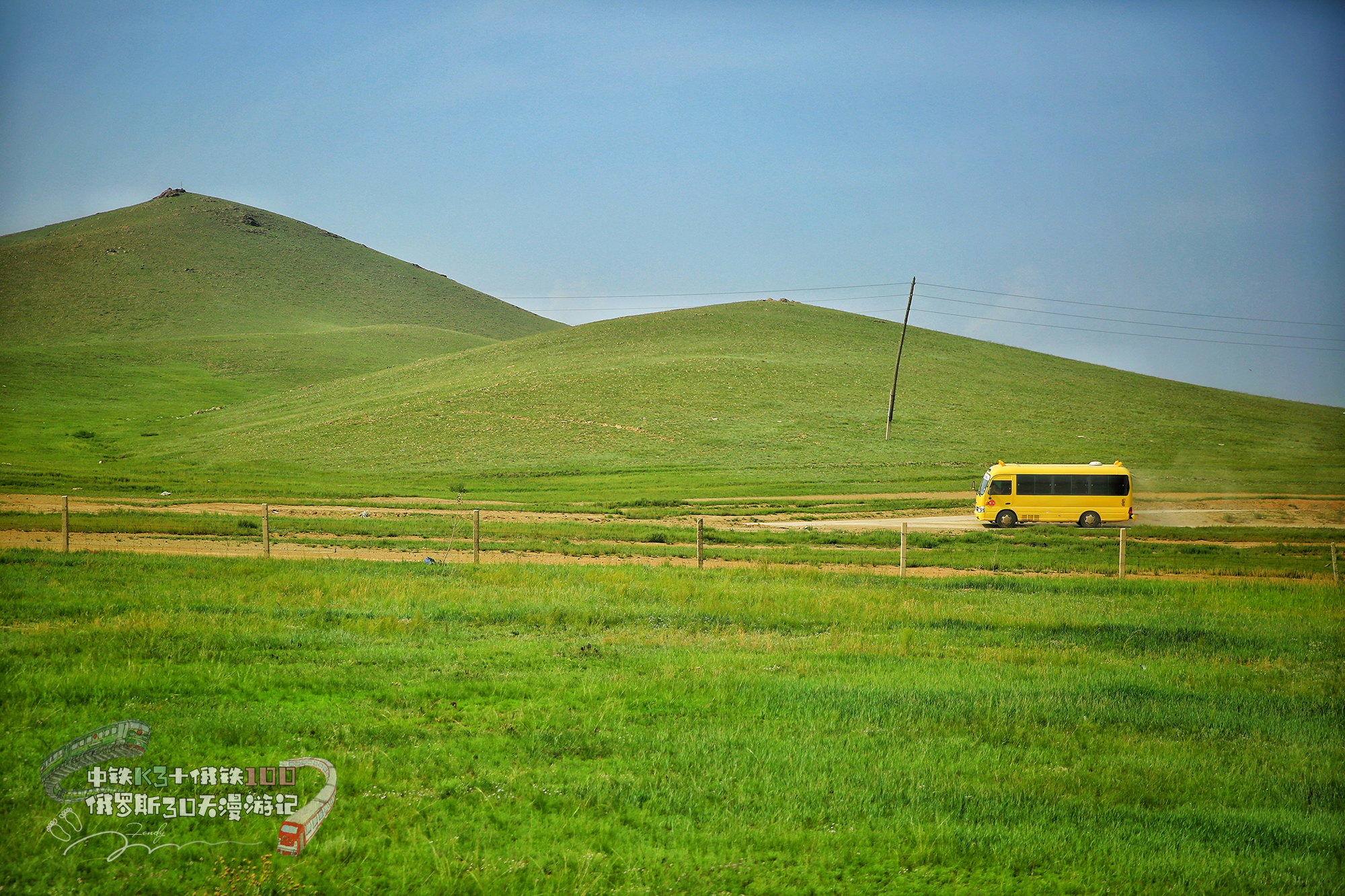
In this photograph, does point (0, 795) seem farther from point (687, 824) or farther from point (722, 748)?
point (722, 748)

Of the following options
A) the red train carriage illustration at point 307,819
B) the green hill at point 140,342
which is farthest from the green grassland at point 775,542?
the green hill at point 140,342

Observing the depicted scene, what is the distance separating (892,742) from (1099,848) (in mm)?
2562

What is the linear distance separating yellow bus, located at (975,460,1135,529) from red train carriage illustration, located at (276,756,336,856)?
124ft

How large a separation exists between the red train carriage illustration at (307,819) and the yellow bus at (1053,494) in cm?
3766

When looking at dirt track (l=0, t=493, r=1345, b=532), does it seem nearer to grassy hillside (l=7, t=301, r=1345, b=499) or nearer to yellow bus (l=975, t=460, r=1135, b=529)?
yellow bus (l=975, t=460, r=1135, b=529)

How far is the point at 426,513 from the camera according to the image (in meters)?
39.2

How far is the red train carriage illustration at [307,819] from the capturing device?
5.31 meters

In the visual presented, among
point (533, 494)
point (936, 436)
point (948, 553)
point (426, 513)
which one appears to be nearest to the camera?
point (948, 553)

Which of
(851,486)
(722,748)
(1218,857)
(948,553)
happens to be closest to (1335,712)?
(1218,857)

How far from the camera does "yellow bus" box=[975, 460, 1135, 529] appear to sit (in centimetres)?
3959

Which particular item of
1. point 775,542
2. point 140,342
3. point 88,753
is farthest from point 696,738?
point 140,342

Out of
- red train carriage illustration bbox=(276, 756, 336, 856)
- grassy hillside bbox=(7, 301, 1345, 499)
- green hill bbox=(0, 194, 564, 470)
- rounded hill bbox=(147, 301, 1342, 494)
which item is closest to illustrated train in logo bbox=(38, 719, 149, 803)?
red train carriage illustration bbox=(276, 756, 336, 856)

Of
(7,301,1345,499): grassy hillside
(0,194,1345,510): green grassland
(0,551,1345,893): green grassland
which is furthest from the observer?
(0,194,1345,510): green grassland

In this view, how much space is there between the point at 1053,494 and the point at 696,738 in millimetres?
35729
